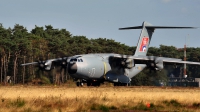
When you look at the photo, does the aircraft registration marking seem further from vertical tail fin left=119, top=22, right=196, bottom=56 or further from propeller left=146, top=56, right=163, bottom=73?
propeller left=146, top=56, right=163, bottom=73

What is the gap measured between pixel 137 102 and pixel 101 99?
2344 mm

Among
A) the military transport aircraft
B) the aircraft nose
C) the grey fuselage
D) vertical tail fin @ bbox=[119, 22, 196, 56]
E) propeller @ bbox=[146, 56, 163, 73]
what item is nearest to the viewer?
the aircraft nose

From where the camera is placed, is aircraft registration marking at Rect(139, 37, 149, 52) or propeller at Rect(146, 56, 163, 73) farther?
aircraft registration marking at Rect(139, 37, 149, 52)

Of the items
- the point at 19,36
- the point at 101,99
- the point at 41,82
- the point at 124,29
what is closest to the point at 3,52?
the point at 19,36

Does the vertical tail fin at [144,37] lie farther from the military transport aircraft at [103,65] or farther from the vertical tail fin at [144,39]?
the military transport aircraft at [103,65]

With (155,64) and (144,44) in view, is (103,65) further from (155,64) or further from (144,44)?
(144,44)

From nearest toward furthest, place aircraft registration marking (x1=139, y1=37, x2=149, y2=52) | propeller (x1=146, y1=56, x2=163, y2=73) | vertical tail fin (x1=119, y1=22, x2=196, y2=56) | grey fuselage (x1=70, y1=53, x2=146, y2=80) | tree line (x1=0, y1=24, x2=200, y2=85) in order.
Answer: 1. grey fuselage (x1=70, y1=53, x2=146, y2=80)
2. propeller (x1=146, y1=56, x2=163, y2=73)
3. vertical tail fin (x1=119, y1=22, x2=196, y2=56)
4. aircraft registration marking (x1=139, y1=37, x2=149, y2=52)
5. tree line (x1=0, y1=24, x2=200, y2=85)

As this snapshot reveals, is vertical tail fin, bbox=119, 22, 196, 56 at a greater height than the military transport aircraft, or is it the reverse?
vertical tail fin, bbox=119, 22, 196, 56

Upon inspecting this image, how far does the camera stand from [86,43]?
12056 centimetres

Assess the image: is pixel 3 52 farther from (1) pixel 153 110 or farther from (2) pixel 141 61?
(1) pixel 153 110

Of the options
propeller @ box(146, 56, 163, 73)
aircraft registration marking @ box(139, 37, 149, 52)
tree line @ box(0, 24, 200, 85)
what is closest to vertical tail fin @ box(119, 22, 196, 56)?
aircraft registration marking @ box(139, 37, 149, 52)

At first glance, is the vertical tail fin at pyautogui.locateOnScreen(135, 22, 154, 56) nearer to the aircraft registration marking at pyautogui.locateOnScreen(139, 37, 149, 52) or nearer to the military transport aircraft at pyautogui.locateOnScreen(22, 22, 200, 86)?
the aircraft registration marking at pyautogui.locateOnScreen(139, 37, 149, 52)

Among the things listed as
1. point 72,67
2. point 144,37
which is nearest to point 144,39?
point 144,37

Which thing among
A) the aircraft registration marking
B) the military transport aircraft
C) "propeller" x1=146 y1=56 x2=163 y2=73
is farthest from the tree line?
"propeller" x1=146 y1=56 x2=163 y2=73
